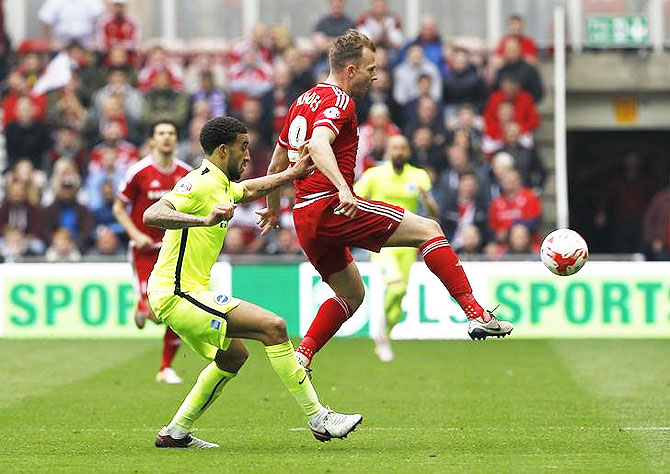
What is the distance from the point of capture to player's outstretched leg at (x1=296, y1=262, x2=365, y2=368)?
9.90m

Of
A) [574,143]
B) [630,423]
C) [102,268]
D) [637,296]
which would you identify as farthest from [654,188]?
[630,423]

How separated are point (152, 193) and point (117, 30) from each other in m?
9.52

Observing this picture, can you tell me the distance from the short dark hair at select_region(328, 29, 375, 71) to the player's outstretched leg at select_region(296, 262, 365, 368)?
4.44 ft

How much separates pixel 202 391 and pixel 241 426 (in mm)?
1305

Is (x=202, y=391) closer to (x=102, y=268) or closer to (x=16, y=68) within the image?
(x=102, y=268)

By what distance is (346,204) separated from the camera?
30.2 ft

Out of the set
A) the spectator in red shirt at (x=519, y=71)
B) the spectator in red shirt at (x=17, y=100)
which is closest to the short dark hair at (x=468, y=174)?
the spectator in red shirt at (x=519, y=71)

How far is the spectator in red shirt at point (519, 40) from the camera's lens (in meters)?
21.5

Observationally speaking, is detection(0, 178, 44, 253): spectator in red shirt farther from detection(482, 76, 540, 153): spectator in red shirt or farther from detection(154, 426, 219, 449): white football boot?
detection(154, 426, 219, 449): white football boot

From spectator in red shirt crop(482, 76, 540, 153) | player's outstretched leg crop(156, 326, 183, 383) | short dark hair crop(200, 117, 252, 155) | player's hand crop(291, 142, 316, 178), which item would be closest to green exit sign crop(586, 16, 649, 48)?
spectator in red shirt crop(482, 76, 540, 153)

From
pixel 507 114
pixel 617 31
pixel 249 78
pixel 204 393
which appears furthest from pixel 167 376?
pixel 617 31

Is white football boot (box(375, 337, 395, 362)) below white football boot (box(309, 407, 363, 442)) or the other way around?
below

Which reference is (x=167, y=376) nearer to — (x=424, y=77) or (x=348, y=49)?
(x=348, y=49)

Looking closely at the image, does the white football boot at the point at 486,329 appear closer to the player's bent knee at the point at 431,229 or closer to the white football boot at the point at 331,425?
the player's bent knee at the point at 431,229
